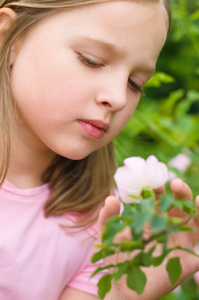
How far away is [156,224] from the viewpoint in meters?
0.84

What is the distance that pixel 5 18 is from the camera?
1.57m

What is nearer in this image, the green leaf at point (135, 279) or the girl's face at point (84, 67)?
the green leaf at point (135, 279)

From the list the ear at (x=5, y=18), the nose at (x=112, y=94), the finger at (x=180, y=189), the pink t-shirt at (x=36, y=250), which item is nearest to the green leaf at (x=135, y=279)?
the finger at (x=180, y=189)

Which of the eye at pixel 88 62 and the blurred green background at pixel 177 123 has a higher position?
the eye at pixel 88 62

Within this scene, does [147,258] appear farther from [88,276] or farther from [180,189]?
[88,276]

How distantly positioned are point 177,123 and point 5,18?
1305 mm

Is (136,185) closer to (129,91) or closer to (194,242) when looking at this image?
(194,242)

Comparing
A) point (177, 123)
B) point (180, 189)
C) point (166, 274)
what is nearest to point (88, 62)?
point (180, 189)

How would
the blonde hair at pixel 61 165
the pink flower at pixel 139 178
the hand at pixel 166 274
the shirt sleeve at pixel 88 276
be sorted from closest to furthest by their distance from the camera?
the pink flower at pixel 139 178 → the hand at pixel 166 274 → the blonde hair at pixel 61 165 → the shirt sleeve at pixel 88 276

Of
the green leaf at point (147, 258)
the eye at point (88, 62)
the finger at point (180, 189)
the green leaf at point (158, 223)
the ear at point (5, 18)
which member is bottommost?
the finger at point (180, 189)

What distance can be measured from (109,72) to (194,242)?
0.51 metres

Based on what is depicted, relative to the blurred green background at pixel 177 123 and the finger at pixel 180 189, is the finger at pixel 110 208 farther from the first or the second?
the blurred green background at pixel 177 123

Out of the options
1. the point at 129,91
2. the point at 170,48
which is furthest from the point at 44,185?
the point at 170,48

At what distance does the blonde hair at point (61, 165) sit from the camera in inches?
59.6
